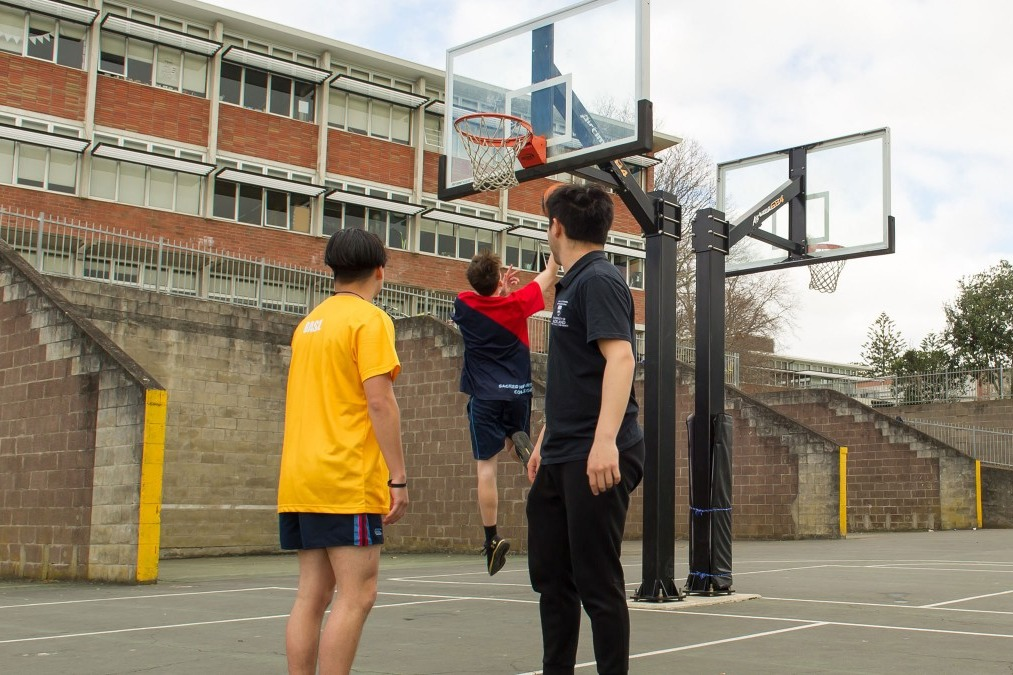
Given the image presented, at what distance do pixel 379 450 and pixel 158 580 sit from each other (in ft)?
29.6

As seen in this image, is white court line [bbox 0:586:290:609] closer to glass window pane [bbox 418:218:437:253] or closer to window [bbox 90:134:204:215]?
window [bbox 90:134:204:215]

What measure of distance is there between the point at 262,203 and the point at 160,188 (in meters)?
3.17

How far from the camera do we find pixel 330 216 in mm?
34656

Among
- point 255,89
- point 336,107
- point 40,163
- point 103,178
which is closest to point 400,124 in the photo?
point 336,107

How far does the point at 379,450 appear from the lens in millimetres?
4199

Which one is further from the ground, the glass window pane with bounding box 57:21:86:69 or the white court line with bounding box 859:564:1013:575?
the glass window pane with bounding box 57:21:86:69

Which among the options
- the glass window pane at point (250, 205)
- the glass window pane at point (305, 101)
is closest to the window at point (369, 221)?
the glass window pane at point (250, 205)

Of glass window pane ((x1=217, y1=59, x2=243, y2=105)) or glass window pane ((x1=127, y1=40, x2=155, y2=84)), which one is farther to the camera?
glass window pane ((x1=217, y1=59, x2=243, y2=105))

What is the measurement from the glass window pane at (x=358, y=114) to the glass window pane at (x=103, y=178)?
7951 mm

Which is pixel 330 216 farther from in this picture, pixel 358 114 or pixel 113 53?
pixel 113 53

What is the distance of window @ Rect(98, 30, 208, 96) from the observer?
30953 millimetres

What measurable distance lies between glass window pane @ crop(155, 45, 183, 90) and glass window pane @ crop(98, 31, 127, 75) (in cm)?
103

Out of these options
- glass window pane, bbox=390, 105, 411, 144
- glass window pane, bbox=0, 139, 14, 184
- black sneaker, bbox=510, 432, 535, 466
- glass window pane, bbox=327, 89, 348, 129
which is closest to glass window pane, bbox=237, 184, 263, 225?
glass window pane, bbox=327, 89, 348, 129

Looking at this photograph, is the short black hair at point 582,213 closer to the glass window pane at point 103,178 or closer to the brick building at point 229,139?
the brick building at point 229,139
